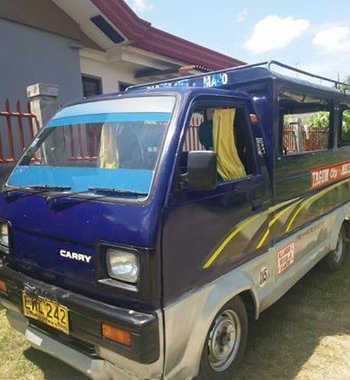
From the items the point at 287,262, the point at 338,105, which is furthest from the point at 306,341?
the point at 338,105

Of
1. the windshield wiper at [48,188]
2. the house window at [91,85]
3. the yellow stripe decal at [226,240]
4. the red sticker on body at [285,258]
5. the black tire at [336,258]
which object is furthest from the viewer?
the house window at [91,85]

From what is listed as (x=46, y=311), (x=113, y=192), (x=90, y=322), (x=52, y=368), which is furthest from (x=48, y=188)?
(x=52, y=368)

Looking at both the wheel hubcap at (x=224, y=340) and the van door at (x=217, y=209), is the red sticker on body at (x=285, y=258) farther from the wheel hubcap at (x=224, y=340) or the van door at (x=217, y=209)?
the wheel hubcap at (x=224, y=340)

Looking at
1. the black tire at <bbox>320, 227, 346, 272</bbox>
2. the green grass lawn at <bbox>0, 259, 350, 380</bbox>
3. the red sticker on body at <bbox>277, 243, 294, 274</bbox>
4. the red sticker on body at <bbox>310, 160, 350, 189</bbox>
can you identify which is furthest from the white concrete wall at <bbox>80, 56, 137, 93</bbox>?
the red sticker on body at <bbox>277, 243, 294, 274</bbox>

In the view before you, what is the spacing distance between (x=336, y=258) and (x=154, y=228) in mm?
3698

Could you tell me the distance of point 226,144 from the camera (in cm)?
311

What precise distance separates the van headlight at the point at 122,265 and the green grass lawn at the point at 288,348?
117 cm

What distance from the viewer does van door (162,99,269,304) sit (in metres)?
2.37

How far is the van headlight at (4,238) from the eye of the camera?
2948mm

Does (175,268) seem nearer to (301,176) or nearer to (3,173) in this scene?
(301,176)

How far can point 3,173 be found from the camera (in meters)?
4.90

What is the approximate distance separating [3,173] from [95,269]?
119 inches

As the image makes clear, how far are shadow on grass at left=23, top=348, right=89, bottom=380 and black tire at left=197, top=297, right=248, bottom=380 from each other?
0.91 m

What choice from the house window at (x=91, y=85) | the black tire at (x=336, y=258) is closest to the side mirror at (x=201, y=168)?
the black tire at (x=336, y=258)
